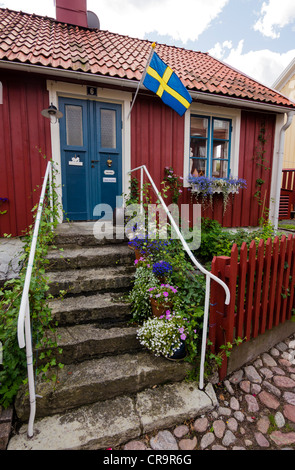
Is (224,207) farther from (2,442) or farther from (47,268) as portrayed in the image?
(2,442)

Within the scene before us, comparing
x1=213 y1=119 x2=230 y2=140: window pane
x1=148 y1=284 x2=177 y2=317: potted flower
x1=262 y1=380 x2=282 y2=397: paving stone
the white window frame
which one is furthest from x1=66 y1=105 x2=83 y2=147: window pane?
x1=262 y1=380 x2=282 y2=397: paving stone

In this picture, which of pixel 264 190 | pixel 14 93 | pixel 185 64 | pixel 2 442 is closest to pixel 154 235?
pixel 2 442

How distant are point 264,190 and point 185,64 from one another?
3.53m

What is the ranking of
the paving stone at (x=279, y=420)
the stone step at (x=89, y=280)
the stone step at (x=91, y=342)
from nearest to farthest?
1. the paving stone at (x=279, y=420)
2. the stone step at (x=91, y=342)
3. the stone step at (x=89, y=280)

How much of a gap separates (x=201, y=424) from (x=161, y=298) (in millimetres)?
1055

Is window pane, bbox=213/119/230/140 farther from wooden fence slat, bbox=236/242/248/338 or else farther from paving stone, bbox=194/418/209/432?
paving stone, bbox=194/418/209/432

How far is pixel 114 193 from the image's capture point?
16.1 ft

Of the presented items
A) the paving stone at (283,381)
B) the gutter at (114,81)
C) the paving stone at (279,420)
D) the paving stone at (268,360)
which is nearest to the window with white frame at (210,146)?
the gutter at (114,81)

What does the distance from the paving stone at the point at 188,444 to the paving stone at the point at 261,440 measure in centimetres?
47

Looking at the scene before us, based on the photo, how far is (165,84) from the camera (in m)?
3.63

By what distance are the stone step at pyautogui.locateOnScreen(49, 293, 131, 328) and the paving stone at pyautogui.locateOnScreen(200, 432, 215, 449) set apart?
3.92 feet

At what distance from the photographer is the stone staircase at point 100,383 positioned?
5.85 ft

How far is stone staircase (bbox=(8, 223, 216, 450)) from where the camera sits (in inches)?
70.2

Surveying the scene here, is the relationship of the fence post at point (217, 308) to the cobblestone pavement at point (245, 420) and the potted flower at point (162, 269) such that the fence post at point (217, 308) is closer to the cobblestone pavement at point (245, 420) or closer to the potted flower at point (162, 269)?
the cobblestone pavement at point (245, 420)
